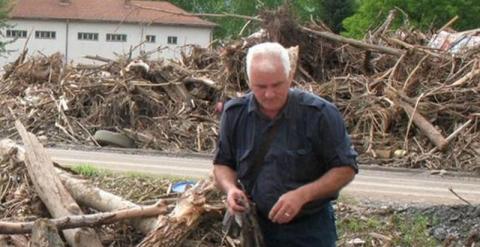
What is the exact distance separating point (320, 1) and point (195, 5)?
33.5 metres

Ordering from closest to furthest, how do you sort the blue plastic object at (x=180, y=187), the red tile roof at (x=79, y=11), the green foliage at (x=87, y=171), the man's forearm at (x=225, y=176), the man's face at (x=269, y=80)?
the man's face at (x=269, y=80), the man's forearm at (x=225, y=176), the blue plastic object at (x=180, y=187), the green foliage at (x=87, y=171), the red tile roof at (x=79, y=11)

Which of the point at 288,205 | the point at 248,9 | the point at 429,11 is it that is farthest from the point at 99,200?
the point at 248,9

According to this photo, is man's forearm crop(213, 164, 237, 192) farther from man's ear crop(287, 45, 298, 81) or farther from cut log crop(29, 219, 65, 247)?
cut log crop(29, 219, 65, 247)

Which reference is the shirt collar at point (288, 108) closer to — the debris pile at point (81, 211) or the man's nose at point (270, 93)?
the man's nose at point (270, 93)

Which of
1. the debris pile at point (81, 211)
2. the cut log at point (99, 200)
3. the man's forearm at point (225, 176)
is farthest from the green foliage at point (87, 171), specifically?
the man's forearm at point (225, 176)

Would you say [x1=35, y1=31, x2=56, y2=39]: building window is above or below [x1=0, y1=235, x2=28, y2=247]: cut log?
below

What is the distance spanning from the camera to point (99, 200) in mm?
8250

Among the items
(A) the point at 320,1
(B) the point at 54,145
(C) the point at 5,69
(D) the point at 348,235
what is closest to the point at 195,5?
(A) the point at 320,1

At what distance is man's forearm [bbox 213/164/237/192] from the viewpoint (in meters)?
5.05

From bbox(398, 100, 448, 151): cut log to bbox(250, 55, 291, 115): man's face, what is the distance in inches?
436

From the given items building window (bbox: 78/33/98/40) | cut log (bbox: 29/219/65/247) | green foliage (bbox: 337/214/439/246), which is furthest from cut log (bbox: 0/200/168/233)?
building window (bbox: 78/33/98/40)

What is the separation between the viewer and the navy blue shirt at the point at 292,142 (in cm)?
486

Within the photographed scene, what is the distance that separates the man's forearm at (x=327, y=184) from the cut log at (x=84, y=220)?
297 centimetres

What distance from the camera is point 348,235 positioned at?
8.47 metres
